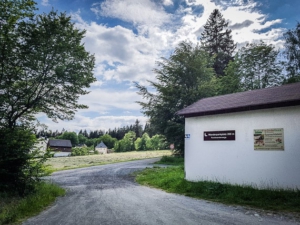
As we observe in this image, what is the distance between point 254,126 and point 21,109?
1223cm

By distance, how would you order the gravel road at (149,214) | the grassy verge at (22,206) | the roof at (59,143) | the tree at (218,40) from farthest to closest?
the roof at (59,143), the tree at (218,40), the grassy verge at (22,206), the gravel road at (149,214)

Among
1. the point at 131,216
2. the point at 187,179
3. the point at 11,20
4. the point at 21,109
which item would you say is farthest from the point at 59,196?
the point at 11,20

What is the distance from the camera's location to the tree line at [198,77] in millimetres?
23938

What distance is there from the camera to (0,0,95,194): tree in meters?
9.58

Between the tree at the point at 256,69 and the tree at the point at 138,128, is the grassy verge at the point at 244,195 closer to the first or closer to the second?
the tree at the point at 256,69

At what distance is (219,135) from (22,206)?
884 cm

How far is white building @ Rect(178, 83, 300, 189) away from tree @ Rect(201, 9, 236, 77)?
3115cm

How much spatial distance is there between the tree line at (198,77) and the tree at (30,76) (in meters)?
12.8

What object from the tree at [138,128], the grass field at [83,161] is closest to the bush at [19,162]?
the grass field at [83,161]

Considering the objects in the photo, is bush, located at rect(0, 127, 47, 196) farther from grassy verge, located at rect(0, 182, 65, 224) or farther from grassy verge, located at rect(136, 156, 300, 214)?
grassy verge, located at rect(136, 156, 300, 214)

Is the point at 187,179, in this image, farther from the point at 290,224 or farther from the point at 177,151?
the point at 177,151

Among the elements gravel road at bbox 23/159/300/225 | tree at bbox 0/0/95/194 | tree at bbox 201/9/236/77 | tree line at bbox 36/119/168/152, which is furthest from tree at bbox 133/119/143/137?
gravel road at bbox 23/159/300/225

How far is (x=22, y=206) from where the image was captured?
6.83 metres

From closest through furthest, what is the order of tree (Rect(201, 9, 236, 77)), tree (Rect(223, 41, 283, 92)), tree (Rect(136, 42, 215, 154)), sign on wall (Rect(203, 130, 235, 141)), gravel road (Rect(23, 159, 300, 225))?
gravel road (Rect(23, 159, 300, 225))
sign on wall (Rect(203, 130, 235, 141))
tree (Rect(136, 42, 215, 154))
tree (Rect(223, 41, 283, 92))
tree (Rect(201, 9, 236, 77))
